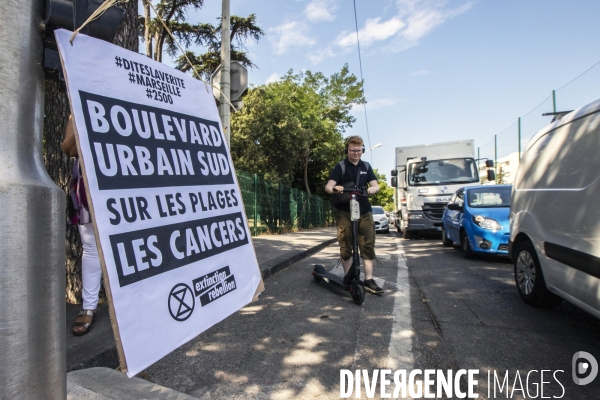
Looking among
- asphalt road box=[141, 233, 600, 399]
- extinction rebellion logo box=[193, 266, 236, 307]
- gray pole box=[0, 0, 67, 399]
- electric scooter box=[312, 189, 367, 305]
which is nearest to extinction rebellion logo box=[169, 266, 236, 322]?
extinction rebellion logo box=[193, 266, 236, 307]

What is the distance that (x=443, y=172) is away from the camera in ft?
37.0

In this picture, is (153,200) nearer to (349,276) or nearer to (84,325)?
(84,325)

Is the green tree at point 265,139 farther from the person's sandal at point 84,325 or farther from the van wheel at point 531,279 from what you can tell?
→ the person's sandal at point 84,325

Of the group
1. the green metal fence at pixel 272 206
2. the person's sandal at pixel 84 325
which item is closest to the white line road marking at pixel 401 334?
the person's sandal at pixel 84 325

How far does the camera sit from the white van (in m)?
2.55

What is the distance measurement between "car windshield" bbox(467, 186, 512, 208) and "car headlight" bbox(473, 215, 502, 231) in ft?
1.70

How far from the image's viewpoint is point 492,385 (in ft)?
6.99


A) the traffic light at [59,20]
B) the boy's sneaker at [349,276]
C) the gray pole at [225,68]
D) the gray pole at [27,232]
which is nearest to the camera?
the gray pole at [27,232]

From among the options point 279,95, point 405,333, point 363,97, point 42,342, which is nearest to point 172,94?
point 42,342

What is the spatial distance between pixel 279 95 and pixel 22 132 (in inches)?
925

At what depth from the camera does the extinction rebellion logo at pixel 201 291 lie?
157cm
